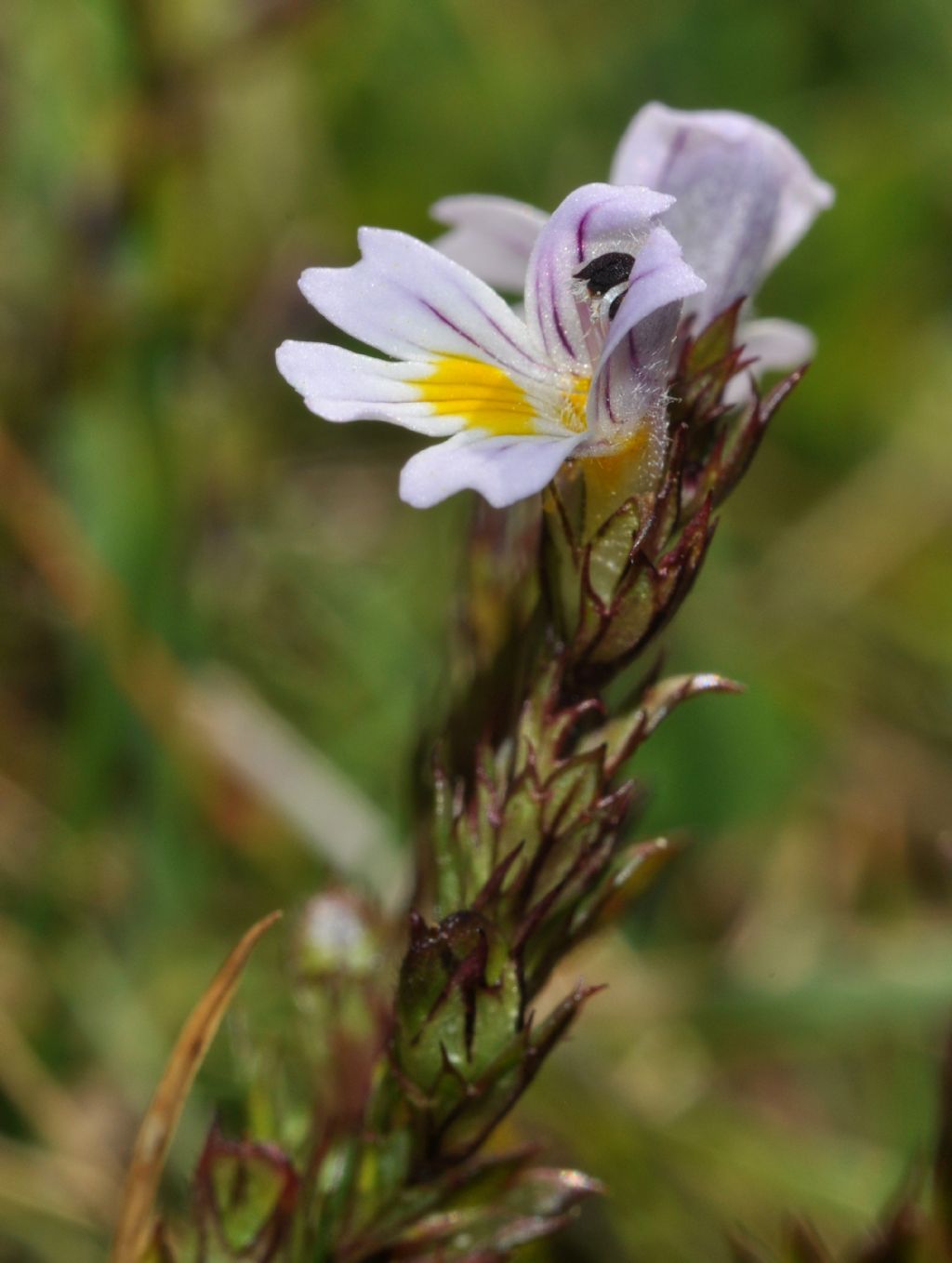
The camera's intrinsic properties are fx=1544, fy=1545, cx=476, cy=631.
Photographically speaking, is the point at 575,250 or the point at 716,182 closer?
the point at 575,250

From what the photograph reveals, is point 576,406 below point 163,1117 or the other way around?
the other way around

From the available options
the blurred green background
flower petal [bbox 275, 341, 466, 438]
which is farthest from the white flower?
the blurred green background

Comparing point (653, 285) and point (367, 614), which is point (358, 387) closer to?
point (653, 285)

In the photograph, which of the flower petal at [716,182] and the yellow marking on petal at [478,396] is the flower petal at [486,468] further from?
the flower petal at [716,182]

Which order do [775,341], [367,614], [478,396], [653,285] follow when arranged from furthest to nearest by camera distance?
[367,614] → [775,341] → [478,396] → [653,285]

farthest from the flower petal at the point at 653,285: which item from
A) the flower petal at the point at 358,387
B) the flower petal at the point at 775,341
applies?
the flower petal at the point at 775,341

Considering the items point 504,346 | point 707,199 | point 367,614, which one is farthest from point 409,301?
point 367,614

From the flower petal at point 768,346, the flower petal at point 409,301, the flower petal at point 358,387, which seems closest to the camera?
the flower petal at point 358,387
